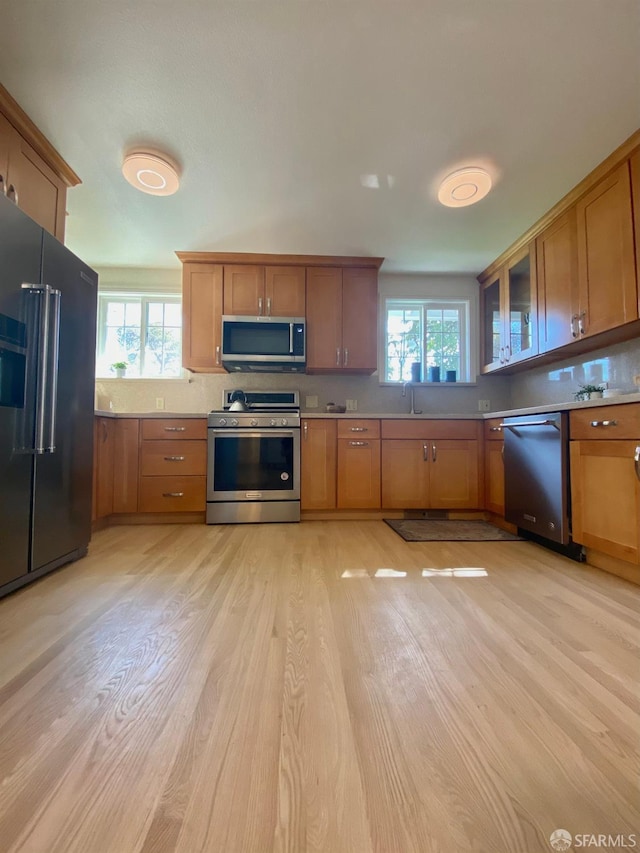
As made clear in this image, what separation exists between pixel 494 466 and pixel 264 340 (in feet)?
7.09

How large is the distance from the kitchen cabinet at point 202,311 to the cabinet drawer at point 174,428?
23.8 inches

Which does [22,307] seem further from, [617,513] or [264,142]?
[617,513]

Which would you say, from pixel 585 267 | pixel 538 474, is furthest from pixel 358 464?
pixel 585 267

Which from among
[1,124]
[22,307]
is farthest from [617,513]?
[1,124]

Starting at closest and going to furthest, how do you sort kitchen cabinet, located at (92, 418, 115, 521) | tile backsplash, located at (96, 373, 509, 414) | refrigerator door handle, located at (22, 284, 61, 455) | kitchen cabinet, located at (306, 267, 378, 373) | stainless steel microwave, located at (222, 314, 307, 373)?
refrigerator door handle, located at (22, 284, 61, 455) < kitchen cabinet, located at (92, 418, 115, 521) < stainless steel microwave, located at (222, 314, 307, 373) < kitchen cabinet, located at (306, 267, 378, 373) < tile backsplash, located at (96, 373, 509, 414)

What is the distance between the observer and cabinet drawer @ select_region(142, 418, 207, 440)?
2738 mm

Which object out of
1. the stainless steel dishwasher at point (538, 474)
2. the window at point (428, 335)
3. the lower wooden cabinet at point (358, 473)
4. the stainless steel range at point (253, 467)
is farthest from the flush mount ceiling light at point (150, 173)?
the stainless steel dishwasher at point (538, 474)

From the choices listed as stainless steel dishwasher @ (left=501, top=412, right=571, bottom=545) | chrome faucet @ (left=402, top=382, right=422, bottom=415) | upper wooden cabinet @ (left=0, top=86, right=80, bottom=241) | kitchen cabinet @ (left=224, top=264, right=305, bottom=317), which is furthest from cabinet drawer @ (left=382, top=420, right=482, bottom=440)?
upper wooden cabinet @ (left=0, top=86, right=80, bottom=241)

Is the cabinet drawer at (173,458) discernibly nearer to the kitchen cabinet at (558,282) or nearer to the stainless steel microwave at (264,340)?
the stainless steel microwave at (264,340)

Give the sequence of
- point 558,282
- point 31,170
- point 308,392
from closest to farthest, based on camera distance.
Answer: point 31,170, point 558,282, point 308,392

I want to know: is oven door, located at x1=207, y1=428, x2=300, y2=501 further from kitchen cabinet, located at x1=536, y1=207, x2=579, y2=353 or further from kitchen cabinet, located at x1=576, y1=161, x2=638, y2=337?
kitchen cabinet, located at x1=576, y1=161, x2=638, y2=337

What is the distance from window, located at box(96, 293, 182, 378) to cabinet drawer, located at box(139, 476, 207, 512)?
1199 millimetres

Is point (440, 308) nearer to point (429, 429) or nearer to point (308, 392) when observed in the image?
point (429, 429)

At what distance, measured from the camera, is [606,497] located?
1736mm
